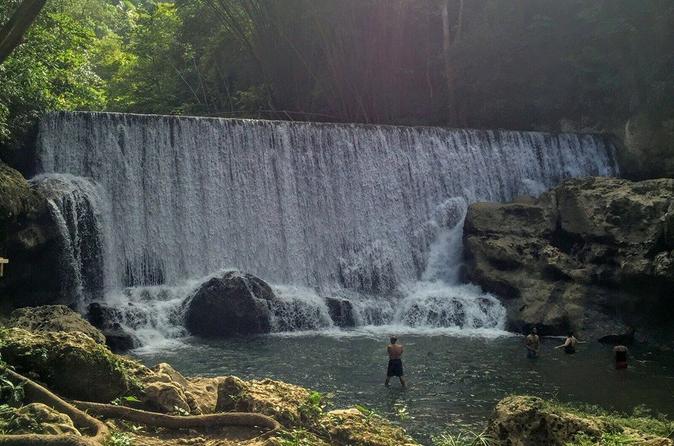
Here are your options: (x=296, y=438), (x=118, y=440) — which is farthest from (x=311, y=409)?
(x=118, y=440)

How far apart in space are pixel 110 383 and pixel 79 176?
47.7 ft

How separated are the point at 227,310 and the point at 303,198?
6.19 m

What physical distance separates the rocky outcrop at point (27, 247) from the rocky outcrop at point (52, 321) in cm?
356

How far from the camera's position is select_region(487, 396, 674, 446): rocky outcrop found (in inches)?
302

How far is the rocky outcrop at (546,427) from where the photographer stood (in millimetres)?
7676

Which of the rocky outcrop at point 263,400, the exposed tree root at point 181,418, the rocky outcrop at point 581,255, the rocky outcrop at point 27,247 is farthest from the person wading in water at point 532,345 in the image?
the rocky outcrop at point 27,247

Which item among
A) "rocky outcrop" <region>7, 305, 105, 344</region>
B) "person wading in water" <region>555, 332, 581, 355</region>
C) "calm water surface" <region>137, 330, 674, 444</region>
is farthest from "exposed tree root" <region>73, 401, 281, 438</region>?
"person wading in water" <region>555, 332, 581, 355</region>

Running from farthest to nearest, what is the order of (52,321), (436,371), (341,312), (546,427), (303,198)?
(303,198) < (341,312) < (436,371) < (52,321) < (546,427)

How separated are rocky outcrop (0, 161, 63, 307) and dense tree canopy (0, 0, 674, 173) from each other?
8230 mm

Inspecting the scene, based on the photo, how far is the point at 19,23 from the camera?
7848 mm

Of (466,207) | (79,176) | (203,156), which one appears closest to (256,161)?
(203,156)

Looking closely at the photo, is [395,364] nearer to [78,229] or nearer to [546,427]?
[546,427]

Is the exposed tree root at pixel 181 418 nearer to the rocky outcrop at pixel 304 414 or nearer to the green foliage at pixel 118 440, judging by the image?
the rocky outcrop at pixel 304 414

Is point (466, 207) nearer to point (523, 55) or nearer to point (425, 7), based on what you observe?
point (523, 55)
